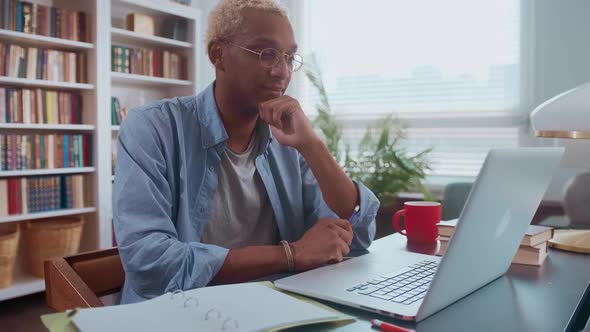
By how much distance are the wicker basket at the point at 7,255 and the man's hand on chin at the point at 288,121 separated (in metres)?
2.12

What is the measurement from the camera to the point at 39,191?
3.03 m

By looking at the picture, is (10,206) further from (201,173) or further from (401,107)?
(401,107)

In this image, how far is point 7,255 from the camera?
110 inches

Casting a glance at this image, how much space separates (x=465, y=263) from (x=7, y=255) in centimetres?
277

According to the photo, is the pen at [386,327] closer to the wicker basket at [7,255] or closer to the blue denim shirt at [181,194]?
the blue denim shirt at [181,194]

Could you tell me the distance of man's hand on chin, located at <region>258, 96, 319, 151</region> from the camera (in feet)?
4.25

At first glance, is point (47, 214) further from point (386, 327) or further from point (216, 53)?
point (386, 327)

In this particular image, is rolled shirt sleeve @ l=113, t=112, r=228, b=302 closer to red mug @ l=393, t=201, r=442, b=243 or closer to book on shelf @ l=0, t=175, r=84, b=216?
red mug @ l=393, t=201, r=442, b=243

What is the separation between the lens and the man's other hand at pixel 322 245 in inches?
39.5

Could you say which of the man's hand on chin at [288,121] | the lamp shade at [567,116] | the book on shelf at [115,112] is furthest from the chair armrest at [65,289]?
the book on shelf at [115,112]

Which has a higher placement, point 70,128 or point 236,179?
point 70,128

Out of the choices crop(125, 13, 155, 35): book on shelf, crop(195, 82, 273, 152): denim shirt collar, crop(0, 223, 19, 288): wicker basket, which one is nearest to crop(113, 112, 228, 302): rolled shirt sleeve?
crop(195, 82, 273, 152): denim shirt collar

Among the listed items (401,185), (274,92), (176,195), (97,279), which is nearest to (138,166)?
(176,195)

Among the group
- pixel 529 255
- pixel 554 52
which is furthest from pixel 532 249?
pixel 554 52
